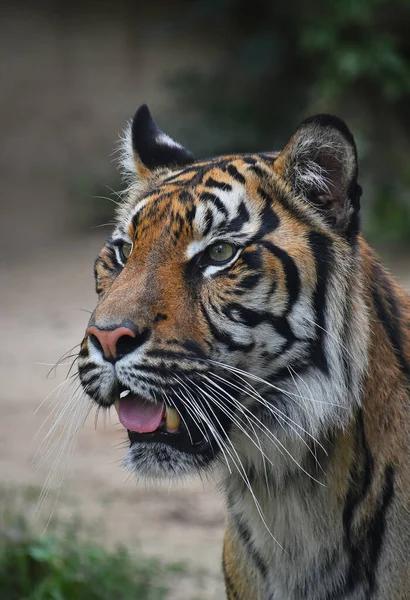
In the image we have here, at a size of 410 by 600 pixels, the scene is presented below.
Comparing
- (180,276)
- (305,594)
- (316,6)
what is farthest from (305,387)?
(316,6)

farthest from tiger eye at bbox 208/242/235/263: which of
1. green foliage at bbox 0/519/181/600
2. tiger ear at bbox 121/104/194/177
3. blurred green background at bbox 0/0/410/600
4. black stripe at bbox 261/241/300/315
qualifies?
blurred green background at bbox 0/0/410/600

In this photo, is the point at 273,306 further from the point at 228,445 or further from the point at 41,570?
the point at 41,570

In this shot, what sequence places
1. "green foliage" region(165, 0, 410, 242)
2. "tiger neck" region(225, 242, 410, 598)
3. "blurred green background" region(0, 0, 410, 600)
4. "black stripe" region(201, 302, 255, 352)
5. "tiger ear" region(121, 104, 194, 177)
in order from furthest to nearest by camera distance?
"green foliage" region(165, 0, 410, 242) < "blurred green background" region(0, 0, 410, 600) < "tiger ear" region(121, 104, 194, 177) < "tiger neck" region(225, 242, 410, 598) < "black stripe" region(201, 302, 255, 352)

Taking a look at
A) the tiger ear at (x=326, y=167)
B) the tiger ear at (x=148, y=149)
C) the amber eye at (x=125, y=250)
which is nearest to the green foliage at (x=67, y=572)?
the amber eye at (x=125, y=250)

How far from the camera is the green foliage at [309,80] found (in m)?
10.7

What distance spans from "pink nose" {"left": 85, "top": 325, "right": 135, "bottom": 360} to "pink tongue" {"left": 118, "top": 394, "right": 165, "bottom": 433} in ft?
0.56

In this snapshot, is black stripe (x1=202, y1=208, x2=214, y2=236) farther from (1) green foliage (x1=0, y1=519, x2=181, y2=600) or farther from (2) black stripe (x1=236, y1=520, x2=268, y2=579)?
(1) green foliage (x1=0, y1=519, x2=181, y2=600)

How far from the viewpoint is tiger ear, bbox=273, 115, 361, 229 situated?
8.73 ft

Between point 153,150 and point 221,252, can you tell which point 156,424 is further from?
point 153,150

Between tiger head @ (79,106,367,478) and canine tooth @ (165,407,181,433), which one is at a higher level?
tiger head @ (79,106,367,478)

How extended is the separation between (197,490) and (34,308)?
4347 mm

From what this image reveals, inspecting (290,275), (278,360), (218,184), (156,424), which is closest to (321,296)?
(290,275)

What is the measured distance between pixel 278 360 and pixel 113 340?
50cm

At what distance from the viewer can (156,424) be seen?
262cm
